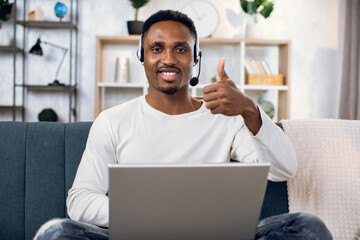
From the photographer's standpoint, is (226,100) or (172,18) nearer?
(226,100)

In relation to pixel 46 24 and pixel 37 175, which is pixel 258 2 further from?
pixel 37 175

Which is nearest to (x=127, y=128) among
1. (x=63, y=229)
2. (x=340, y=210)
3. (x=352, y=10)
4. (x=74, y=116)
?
(x=63, y=229)

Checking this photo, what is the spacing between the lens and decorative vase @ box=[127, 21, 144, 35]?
3.51 metres

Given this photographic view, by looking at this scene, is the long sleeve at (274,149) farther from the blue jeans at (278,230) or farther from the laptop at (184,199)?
the laptop at (184,199)

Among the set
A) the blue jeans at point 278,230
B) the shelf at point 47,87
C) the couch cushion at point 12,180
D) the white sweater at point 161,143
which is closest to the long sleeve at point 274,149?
the white sweater at point 161,143

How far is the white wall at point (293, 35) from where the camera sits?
12.5 ft

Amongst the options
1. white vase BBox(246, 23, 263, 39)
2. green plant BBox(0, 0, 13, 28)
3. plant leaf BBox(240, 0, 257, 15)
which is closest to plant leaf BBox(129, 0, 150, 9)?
plant leaf BBox(240, 0, 257, 15)

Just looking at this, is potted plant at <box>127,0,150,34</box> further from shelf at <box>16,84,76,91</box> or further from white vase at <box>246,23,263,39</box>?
white vase at <box>246,23,263,39</box>

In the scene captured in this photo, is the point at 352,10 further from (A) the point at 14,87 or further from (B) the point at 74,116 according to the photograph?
(A) the point at 14,87

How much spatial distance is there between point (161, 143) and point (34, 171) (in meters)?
0.50

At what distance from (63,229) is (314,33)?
139 inches

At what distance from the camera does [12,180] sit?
145 cm

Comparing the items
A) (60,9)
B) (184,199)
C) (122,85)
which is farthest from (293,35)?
(184,199)

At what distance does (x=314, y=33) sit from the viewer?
155 inches
